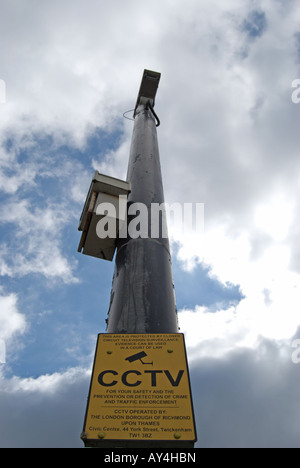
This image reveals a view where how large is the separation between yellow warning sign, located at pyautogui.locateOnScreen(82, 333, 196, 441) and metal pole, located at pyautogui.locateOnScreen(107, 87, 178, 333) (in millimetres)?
231

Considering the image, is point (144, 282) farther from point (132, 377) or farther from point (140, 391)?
point (140, 391)

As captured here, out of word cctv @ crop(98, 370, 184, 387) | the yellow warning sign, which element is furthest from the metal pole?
word cctv @ crop(98, 370, 184, 387)

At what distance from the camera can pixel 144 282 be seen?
12.6ft

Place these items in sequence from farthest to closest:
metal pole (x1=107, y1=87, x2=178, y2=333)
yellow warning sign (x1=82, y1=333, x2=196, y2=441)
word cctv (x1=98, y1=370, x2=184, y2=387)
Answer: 1. metal pole (x1=107, y1=87, x2=178, y2=333)
2. word cctv (x1=98, y1=370, x2=184, y2=387)
3. yellow warning sign (x1=82, y1=333, x2=196, y2=441)

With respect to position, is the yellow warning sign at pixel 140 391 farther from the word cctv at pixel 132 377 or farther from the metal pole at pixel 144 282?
the metal pole at pixel 144 282

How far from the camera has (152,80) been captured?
9414mm

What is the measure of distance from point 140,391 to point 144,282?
1.25m

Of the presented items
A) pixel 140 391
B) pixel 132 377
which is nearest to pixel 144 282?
pixel 132 377

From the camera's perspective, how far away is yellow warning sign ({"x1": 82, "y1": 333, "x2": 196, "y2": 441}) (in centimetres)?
261

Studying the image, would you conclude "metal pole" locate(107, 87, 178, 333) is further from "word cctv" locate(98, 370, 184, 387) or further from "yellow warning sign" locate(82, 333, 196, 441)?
"word cctv" locate(98, 370, 184, 387)

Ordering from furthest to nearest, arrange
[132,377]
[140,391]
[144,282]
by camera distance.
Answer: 1. [144,282]
2. [132,377]
3. [140,391]
